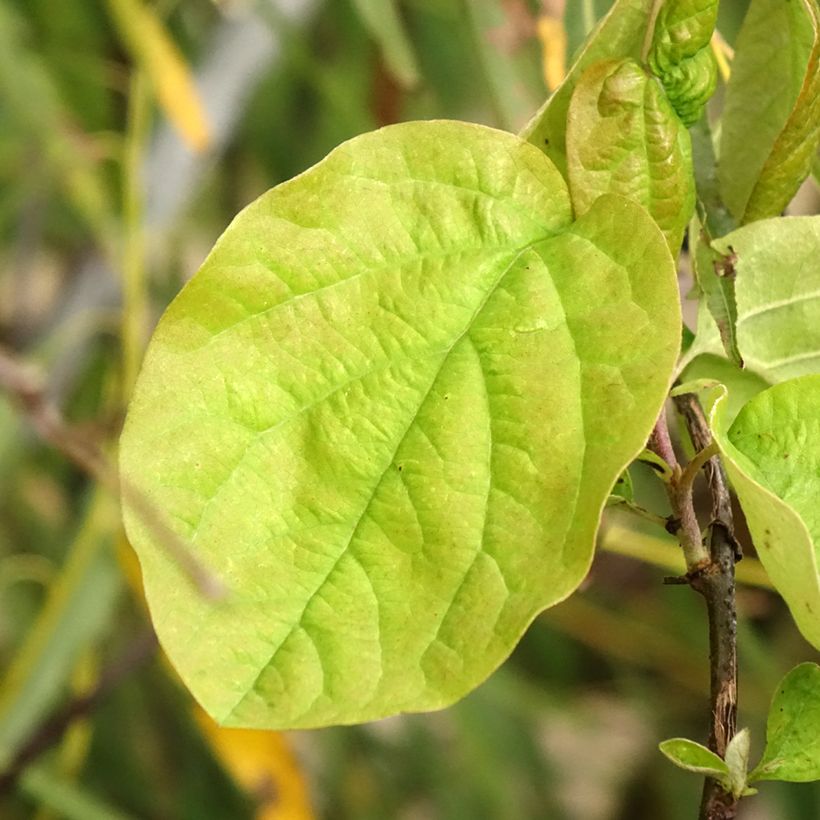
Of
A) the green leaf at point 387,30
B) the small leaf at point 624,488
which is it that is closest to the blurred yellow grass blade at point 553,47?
the green leaf at point 387,30

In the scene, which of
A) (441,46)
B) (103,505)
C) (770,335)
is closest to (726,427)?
(770,335)

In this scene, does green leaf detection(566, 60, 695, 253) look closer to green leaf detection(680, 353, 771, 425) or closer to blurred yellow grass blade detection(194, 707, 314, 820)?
green leaf detection(680, 353, 771, 425)

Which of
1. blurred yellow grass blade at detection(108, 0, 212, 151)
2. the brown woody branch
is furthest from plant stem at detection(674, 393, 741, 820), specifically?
blurred yellow grass blade at detection(108, 0, 212, 151)

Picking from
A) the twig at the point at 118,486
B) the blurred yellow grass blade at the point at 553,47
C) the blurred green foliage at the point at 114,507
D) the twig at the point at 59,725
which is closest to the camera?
the twig at the point at 118,486

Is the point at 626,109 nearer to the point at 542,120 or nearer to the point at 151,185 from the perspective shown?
the point at 542,120

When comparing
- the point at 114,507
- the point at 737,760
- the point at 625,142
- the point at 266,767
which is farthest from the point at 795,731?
the point at 114,507

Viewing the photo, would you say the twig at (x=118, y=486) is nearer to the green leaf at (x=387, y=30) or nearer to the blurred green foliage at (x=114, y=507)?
the green leaf at (x=387, y=30)
